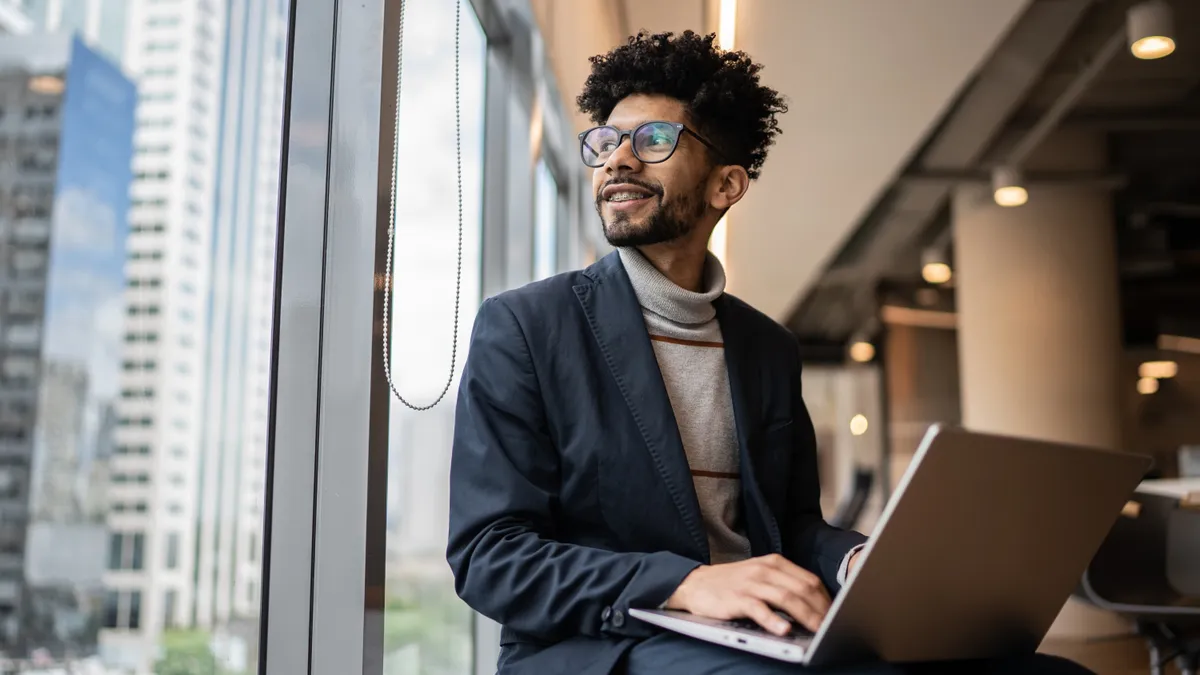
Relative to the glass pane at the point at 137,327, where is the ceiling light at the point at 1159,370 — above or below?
above

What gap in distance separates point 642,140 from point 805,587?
0.83m

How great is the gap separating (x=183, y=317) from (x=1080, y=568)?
1.19 meters

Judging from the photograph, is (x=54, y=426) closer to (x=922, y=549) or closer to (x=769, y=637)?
(x=769, y=637)

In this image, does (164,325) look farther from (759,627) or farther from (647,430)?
(759,627)

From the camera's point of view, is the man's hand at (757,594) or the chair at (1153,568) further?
the chair at (1153,568)

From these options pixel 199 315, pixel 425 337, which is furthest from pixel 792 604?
pixel 425 337

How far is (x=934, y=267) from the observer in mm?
11703

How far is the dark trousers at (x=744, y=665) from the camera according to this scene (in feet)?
3.61

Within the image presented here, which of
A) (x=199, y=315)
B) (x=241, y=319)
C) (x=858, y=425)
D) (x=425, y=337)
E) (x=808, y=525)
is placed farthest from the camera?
(x=858, y=425)

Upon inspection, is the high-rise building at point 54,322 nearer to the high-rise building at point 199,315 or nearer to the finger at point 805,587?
the high-rise building at point 199,315

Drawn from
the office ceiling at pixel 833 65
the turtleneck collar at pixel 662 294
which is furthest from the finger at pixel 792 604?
the office ceiling at pixel 833 65

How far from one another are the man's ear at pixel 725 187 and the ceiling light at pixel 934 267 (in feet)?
32.0

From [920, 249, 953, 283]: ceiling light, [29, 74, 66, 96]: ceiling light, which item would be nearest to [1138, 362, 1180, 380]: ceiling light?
[920, 249, 953, 283]: ceiling light

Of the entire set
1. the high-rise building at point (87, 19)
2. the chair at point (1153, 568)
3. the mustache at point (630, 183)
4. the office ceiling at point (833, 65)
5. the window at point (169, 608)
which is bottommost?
the chair at point (1153, 568)
